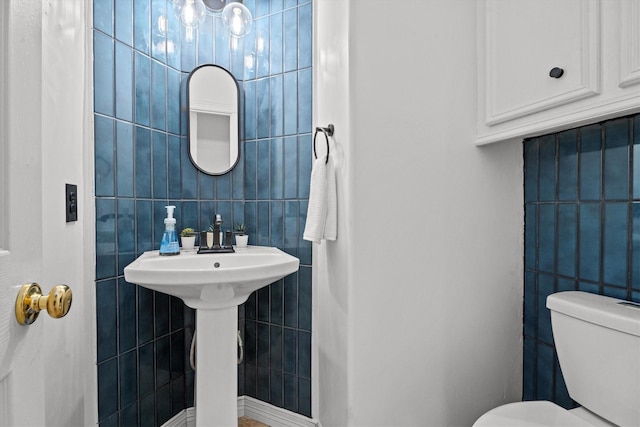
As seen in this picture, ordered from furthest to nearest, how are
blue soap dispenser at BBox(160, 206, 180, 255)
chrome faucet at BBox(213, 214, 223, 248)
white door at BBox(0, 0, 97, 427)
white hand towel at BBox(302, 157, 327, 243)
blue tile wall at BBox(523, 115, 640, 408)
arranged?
chrome faucet at BBox(213, 214, 223, 248), blue soap dispenser at BBox(160, 206, 180, 255), white hand towel at BBox(302, 157, 327, 243), blue tile wall at BBox(523, 115, 640, 408), white door at BBox(0, 0, 97, 427)

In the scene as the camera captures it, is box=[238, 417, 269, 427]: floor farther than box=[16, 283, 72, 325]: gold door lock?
Yes

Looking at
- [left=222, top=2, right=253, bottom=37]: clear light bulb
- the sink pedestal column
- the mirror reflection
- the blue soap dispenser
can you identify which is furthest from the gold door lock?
[left=222, top=2, right=253, bottom=37]: clear light bulb

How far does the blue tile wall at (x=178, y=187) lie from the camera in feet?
4.50

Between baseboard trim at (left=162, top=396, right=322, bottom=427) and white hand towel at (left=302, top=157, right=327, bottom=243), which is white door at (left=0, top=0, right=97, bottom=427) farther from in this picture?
white hand towel at (left=302, top=157, right=327, bottom=243)

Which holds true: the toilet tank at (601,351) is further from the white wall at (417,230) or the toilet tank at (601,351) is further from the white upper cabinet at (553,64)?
the white upper cabinet at (553,64)

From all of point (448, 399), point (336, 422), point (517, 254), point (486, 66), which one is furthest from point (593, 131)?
point (336, 422)

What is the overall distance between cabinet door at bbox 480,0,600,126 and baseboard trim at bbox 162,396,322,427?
5.11 feet

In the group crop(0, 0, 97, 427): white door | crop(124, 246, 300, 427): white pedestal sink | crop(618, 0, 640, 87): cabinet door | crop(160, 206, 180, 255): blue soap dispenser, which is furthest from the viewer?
crop(160, 206, 180, 255): blue soap dispenser

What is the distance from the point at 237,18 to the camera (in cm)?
170

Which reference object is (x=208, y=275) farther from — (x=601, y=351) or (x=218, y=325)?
(x=601, y=351)

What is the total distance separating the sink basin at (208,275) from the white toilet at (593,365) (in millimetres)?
786

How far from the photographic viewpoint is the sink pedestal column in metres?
1.32

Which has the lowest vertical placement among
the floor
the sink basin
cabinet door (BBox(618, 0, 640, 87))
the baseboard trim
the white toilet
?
the floor

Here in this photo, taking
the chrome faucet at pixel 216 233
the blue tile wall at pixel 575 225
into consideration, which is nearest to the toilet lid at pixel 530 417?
the blue tile wall at pixel 575 225
